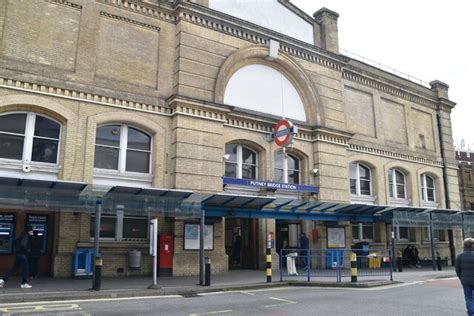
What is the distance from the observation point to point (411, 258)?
24938 mm

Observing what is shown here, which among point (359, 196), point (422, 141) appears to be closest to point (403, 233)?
point (359, 196)

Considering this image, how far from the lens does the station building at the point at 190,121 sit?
15773 mm

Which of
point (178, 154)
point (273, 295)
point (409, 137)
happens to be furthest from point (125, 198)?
point (409, 137)

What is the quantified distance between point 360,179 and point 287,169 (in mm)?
6154

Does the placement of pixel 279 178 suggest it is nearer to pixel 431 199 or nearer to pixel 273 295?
pixel 273 295

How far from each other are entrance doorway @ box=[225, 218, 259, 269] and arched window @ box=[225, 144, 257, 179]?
2.46 m

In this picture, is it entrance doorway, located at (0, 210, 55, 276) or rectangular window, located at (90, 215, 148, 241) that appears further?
rectangular window, located at (90, 215, 148, 241)

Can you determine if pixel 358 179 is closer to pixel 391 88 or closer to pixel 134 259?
pixel 391 88

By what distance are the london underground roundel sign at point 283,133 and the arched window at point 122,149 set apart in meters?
6.22

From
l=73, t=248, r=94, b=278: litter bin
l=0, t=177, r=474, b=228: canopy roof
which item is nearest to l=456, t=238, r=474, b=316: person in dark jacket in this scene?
l=0, t=177, r=474, b=228: canopy roof

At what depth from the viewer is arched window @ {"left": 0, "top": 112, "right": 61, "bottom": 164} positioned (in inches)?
602

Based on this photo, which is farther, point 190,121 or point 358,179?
point 358,179

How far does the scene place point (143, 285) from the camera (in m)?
13.5

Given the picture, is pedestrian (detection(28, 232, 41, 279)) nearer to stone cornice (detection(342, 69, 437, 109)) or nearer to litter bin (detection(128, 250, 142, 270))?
litter bin (detection(128, 250, 142, 270))
